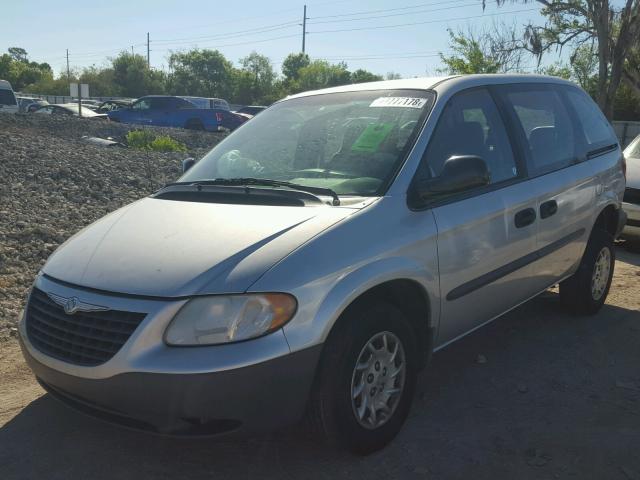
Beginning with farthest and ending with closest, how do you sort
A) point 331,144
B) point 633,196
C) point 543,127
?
1. point 633,196
2. point 543,127
3. point 331,144

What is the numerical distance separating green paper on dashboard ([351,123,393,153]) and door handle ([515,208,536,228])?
100cm

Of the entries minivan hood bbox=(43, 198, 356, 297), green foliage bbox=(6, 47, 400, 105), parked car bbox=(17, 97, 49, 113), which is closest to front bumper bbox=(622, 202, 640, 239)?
minivan hood bbox=(43, 198, 356, 297)

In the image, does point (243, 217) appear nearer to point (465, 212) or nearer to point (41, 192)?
point (465, 212)

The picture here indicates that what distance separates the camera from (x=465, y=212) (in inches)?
139

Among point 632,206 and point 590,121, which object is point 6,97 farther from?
point 590,121

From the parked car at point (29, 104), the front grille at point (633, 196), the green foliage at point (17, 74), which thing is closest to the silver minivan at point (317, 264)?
the front grille at point (633, 196)

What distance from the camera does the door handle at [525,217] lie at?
3.94m

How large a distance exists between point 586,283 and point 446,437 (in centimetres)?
234

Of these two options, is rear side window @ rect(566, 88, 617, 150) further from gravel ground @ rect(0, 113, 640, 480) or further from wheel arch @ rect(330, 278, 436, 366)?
wheel arch @ rect(330, 278, 436, 366)

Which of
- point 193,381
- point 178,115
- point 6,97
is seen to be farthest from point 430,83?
point 6,97

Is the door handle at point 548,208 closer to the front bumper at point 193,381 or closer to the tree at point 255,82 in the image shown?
the front bumper at point 193,381

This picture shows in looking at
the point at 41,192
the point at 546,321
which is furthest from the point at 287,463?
the point at 41,192

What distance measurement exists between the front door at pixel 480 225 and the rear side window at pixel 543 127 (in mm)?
254

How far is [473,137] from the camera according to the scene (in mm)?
3889
